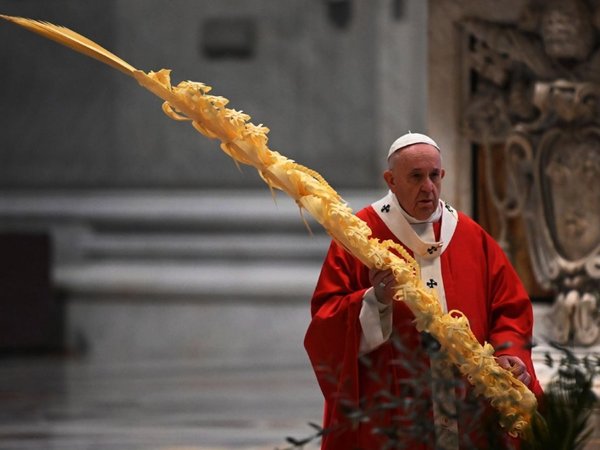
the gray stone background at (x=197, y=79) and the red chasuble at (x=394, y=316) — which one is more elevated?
the gray stone background at (x=197, y=79)

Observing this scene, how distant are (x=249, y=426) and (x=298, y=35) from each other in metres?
5.70

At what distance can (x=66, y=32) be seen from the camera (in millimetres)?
4086

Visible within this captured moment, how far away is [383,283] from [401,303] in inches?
10.8

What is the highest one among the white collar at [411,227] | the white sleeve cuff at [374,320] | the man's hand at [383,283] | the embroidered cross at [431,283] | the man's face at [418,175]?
the man's face at [418,175]

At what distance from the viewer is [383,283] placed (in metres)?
4.33

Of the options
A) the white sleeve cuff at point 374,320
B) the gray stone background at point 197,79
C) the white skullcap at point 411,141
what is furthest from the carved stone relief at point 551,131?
the gray stone background at point 197,79

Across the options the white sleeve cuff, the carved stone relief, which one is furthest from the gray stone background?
the white sleeve cuff

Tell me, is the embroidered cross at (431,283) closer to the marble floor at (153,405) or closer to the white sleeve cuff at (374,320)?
the white sleeve cuff at (374,320)

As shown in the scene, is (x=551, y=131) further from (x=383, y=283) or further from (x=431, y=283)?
(x=383, y=283)

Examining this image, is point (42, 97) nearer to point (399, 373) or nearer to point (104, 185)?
point (104, 185)

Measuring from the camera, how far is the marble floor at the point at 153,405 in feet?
28.0

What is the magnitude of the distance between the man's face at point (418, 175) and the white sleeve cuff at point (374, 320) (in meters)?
0.29

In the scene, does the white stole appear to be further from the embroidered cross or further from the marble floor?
the marble floor

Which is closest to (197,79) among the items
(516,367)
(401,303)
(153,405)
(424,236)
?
(153,405)
